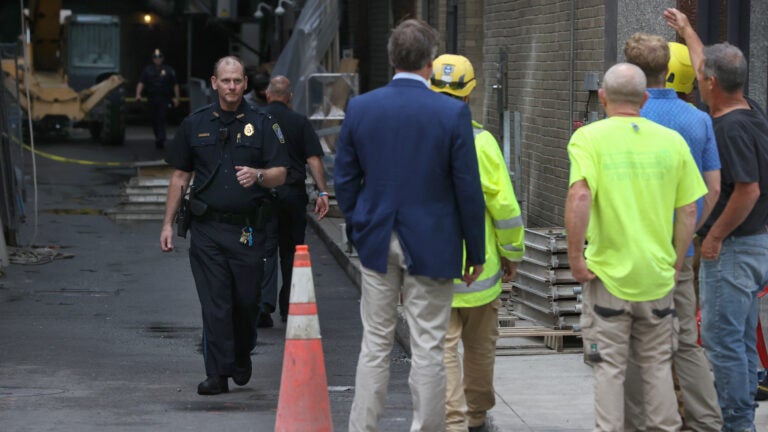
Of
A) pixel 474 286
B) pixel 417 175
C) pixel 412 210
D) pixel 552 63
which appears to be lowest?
pixel 474 286

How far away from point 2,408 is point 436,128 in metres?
3.15

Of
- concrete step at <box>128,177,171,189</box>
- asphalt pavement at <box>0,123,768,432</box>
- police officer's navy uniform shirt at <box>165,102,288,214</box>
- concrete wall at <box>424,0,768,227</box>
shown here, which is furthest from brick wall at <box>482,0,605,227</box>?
concrete step at <box>128,177,171,189</box>

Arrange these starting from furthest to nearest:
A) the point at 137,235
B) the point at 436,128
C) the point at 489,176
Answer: the point at 137,235 → the point at 489,176 → the point at 436,128

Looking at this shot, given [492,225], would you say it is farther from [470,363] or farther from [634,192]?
[634,192]

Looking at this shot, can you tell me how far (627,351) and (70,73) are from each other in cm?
2953

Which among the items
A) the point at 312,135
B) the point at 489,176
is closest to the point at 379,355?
the point at 489,176

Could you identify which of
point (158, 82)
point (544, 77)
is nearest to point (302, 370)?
point (544, 77)

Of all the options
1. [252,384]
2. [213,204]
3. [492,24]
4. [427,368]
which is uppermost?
[492,24]

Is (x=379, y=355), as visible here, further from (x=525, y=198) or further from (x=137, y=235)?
(x=137, y=235)

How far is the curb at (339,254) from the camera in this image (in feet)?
31.9

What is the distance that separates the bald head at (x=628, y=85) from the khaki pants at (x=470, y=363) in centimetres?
123

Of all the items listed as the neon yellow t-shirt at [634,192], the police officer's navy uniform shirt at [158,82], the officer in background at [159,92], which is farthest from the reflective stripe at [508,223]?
the police officer's navy uniform shirt at [158,82]

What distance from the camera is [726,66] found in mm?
6082

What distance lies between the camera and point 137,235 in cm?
1644
